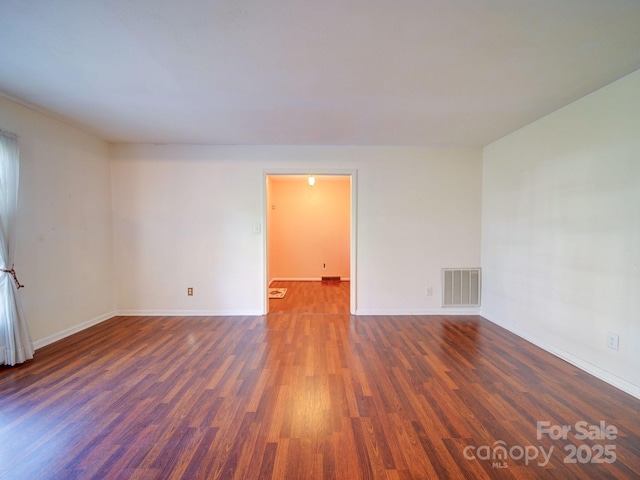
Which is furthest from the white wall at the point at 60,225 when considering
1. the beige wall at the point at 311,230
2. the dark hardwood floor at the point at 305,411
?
the beige wall at the point at 311,230

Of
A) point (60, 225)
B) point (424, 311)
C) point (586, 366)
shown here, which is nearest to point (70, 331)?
point (60, 225)

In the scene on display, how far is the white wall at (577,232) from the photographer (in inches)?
79.6

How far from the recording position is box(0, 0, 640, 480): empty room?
4.78ft

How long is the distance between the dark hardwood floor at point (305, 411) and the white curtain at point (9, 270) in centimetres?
20

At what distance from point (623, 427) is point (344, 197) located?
18.1ft

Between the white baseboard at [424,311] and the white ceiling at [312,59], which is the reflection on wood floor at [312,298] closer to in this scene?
the white baseboard at [424,311]

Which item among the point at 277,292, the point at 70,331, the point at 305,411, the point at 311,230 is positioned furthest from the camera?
the point at 311,230

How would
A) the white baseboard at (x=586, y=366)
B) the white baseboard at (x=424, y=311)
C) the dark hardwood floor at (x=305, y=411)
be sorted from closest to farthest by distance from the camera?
1. the dark hardwood floor at (x=305, y=411)
2. the white baseboard at (x=586, y=366)
3. the white baseboard at (x=424, y=311)

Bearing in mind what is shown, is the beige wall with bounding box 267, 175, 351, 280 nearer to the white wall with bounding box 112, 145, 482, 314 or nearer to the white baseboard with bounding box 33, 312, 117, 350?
the white wall with bounding box 112, 145, 482, 314

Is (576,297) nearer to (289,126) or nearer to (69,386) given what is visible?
(289,126)

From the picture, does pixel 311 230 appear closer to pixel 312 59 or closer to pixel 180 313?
pixel 180 313

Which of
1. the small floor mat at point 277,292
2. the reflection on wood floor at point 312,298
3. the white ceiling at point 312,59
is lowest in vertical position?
the reflection on wood floor at point 312,298

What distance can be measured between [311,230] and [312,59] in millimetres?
4829

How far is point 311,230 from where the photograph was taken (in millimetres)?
6512
